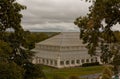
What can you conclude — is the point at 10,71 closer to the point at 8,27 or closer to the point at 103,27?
the point at 8,27

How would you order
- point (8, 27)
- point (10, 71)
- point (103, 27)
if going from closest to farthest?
1. point (103, 27)
2. point (8, 27)
3. point (10, 71)

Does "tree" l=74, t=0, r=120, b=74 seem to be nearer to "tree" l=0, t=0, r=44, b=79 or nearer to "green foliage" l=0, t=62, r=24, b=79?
"tree" l=0, t=0, r=44, b=79

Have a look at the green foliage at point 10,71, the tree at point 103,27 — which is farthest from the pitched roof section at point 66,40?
the tree at point 103,27

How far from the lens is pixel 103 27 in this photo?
12172 mm

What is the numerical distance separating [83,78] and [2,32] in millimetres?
35362

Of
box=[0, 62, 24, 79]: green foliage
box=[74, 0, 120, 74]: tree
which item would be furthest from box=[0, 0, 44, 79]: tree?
box=[74, 0, 120, 74]: tree

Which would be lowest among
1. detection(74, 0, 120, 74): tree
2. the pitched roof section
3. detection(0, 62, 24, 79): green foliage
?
the pitched roof section

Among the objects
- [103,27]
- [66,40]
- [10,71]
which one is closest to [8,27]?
[10,71]

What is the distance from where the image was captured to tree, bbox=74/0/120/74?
11.6 meters

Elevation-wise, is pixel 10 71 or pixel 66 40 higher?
pixel 10 71

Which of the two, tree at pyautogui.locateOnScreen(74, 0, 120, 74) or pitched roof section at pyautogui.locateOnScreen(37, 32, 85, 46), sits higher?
tree at pyautogui.locateOnScreen(74, 0, 120, 74)

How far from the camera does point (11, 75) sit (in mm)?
17359

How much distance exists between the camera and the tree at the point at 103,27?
38.0 ft

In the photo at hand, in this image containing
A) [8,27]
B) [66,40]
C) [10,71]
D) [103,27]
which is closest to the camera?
[103,27]
